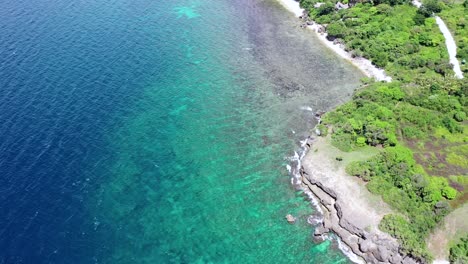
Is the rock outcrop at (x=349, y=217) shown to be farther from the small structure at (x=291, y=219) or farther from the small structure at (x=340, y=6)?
the small structure at (x=340, y=6)

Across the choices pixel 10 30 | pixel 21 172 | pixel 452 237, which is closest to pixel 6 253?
pixel 21 172

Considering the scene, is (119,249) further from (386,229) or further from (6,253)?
(386,229)

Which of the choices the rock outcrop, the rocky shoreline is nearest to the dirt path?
the rocky shoreline

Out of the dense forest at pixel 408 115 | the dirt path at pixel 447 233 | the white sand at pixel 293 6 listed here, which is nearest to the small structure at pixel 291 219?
the dense forest at pixel 408 115

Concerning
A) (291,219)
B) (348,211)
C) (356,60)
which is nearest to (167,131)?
(291,219)

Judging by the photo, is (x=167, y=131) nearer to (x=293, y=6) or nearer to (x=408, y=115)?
(x=408, y=115)

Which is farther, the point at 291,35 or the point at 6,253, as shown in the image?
the point at 291,35
